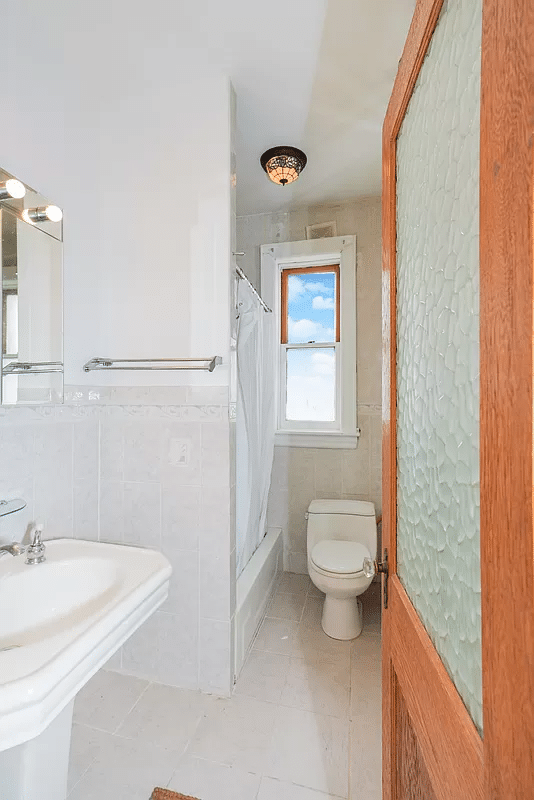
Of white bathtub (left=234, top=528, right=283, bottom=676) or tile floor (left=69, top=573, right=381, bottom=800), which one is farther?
white bathtub (left=234, top=528, right=283, bottom=676)

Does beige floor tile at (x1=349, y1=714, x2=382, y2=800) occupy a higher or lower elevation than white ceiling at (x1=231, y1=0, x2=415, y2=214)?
lower

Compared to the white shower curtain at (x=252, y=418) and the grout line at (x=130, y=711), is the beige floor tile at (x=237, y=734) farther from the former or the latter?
the white shower curtain at (x=252, y=418)

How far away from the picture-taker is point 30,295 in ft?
4.65

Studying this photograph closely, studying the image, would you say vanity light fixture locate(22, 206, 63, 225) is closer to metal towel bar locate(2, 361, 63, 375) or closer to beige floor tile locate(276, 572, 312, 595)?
metal towel bar locate(2, 361, 63, 375)

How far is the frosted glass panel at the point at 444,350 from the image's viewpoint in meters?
0.55

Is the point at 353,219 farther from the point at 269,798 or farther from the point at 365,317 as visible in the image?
the point at 269,798

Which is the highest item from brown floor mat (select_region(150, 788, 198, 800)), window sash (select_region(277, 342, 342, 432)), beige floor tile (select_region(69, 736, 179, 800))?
window sash (select_region(277, 342, 342, 432))

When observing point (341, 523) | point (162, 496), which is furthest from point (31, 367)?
point (341, 523)

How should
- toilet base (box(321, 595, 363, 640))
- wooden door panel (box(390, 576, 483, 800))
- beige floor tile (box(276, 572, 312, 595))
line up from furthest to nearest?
beige floor tile (box(276, 572, 312, 595))
toilet base (box(321, 595, 363, 640))
wooden door panel (box(390, 576, 483, 800))

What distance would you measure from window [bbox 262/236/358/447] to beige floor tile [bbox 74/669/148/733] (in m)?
1.60

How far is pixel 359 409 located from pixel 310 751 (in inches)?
69.7

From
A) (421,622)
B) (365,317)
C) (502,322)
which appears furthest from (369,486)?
(502,322)

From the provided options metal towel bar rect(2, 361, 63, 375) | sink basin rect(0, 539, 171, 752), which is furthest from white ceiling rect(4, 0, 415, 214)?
sink basin rect(0, 539, 171, 752)

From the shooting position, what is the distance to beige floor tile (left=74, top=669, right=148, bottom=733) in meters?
1.53
